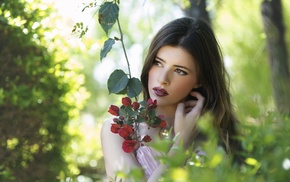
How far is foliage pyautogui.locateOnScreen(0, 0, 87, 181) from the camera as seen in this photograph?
12.7 ft

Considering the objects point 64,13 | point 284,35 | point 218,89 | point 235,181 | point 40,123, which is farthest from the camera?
point 284,35

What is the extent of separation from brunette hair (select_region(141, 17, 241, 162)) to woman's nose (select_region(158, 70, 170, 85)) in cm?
12

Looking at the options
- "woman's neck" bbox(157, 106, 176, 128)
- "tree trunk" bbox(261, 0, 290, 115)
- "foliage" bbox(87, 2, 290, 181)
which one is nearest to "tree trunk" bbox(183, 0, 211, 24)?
"tree trunk" bbox(261, 0, 290, 115)

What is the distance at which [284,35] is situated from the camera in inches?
226

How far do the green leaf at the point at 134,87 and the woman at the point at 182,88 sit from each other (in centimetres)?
22

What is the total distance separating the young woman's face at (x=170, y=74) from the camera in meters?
2.96

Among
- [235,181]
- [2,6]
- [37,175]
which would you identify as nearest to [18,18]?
[2,6]

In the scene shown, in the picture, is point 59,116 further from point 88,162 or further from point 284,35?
point 284,35

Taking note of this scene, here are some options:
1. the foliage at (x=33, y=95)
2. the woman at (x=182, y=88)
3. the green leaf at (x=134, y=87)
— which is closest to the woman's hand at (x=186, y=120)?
the woman at (x=182, y=88)

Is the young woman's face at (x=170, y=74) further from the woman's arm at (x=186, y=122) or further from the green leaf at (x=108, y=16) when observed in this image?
the green leaf at (x=108, y=16)

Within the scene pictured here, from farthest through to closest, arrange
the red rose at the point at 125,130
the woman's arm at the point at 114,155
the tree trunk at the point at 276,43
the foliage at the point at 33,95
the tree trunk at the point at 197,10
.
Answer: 1. the tree trunk at the point at 276,43
2. the tree trunk at the point at 197,10
3. the foliage at the point at 33,95
4. the woman's arm at the point at 114,155
5. the red rose at the point at 125,130

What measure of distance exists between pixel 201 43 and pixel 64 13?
4.97 feet

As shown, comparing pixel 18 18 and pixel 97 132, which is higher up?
pixel 18 18

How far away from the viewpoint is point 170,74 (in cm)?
296
